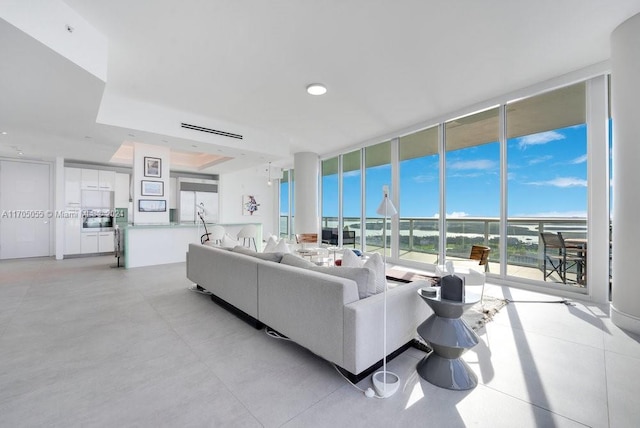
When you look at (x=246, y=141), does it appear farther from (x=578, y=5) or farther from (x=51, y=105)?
(x=578, y=5)

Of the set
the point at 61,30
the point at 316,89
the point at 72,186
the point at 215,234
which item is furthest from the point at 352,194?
the point at 72,186

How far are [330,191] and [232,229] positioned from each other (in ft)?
10.0

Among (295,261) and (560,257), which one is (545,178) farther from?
(295,261)

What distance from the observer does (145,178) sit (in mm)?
6195

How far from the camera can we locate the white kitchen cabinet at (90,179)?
744cm

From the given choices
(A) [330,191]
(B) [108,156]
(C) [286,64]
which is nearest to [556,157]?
(C) [286,64]

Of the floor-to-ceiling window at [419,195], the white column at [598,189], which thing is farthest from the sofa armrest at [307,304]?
the floor-to-ceiling window at [419,195]

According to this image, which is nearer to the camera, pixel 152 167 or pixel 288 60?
pixel 288 60

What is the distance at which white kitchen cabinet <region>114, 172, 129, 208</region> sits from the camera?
793cm

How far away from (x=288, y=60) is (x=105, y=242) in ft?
25.4

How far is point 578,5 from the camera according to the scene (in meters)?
2.49

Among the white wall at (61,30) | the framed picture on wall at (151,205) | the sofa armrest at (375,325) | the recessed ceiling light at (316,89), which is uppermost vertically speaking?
the recessed ceiling light at (316,89)

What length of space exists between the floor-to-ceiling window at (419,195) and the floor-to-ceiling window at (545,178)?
1.27 meters

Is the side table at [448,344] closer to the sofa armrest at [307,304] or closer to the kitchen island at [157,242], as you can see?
the sofa armrest at [307,304]
